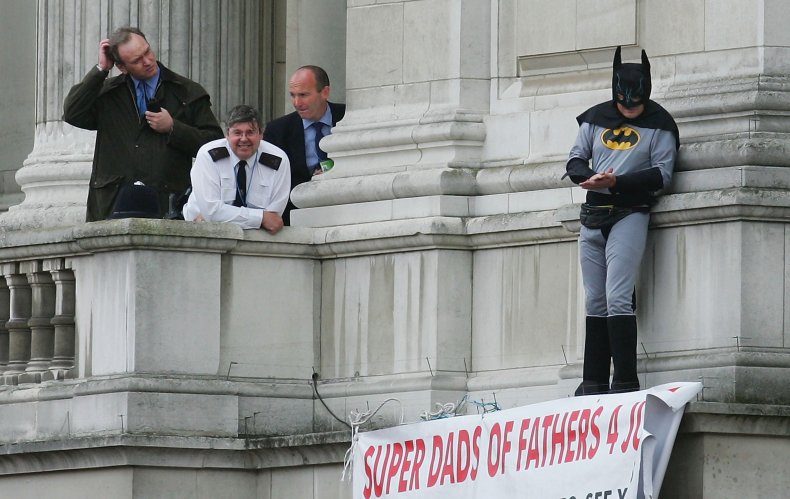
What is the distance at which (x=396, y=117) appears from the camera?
73.7 feet

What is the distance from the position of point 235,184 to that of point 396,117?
123 cm

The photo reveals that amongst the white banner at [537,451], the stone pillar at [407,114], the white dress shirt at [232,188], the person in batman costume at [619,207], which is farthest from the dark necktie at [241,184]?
the person in batman costume at [619,207]

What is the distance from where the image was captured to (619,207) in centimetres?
1998

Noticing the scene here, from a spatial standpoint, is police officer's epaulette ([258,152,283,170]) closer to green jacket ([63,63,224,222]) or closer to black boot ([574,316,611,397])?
green jacket ([63,63,224,222])

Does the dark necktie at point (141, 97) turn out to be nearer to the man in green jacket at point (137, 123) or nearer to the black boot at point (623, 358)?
the man in green jacket at point (137, 123)

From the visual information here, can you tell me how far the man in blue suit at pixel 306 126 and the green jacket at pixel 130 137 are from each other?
0.60 meters

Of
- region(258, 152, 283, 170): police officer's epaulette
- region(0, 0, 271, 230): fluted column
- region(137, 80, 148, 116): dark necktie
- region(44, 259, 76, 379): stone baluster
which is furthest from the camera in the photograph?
region(0, 0, 271, 230): fluted column

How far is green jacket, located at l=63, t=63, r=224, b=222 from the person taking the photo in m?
23.0

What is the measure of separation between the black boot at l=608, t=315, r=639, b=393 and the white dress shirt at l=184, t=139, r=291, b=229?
343 centimetres

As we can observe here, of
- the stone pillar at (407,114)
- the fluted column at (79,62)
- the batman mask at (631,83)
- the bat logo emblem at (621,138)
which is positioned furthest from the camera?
the fluted column at (79,62)

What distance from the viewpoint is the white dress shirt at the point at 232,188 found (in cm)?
2220

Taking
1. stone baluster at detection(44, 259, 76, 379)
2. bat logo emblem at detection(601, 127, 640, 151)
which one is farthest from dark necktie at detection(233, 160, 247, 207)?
bat logo emblem at detection(601, 127, 640, 151)

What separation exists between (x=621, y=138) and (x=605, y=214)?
49 cm

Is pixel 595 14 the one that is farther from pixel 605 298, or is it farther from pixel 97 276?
pixel 97 276
